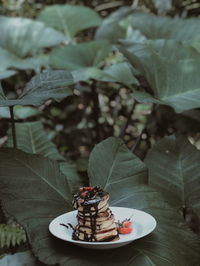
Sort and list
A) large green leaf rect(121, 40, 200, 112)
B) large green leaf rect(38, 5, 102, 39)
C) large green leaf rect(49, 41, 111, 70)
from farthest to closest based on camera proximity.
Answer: large green leaf rect(38, 5, 102, 39) < large green leaf rect(49, 41, 111, 70) < large green leaf rect(121, 40, 200, 112)

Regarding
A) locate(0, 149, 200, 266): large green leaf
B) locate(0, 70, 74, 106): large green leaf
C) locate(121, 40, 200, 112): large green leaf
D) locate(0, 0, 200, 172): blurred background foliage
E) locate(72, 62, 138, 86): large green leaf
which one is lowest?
locate(0, 0, 200, 172): blurred background foliage

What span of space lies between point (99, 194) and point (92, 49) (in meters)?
1.46

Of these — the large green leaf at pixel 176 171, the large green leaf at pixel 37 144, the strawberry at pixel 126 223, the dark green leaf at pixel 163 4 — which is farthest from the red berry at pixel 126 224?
the dark green leaf at pixel 163 4

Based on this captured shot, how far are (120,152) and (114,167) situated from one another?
0.06m

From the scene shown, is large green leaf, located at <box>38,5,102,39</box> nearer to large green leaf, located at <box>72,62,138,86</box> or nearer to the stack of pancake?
large green leaf, located at <box>72,62,138,86</box>

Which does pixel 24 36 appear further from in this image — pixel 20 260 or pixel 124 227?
pixel 124 227

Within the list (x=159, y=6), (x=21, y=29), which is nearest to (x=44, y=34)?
(x=21, y=29)

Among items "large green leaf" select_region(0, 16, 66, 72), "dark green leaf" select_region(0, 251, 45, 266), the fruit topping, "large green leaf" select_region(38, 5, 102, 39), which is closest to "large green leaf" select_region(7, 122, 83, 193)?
"dark green leaf" select_region(0, 251, 45, 266)

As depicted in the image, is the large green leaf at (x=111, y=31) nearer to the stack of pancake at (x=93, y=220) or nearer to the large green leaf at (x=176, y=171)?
the large green leaf at (x=176, y=171)

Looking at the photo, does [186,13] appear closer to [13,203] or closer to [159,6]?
[159,6]

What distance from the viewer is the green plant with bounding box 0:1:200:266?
1.26m

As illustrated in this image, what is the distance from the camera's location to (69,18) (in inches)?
118

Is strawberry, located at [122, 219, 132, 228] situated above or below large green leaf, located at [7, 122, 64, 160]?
above

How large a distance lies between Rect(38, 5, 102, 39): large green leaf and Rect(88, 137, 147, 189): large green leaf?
1.55 metres
